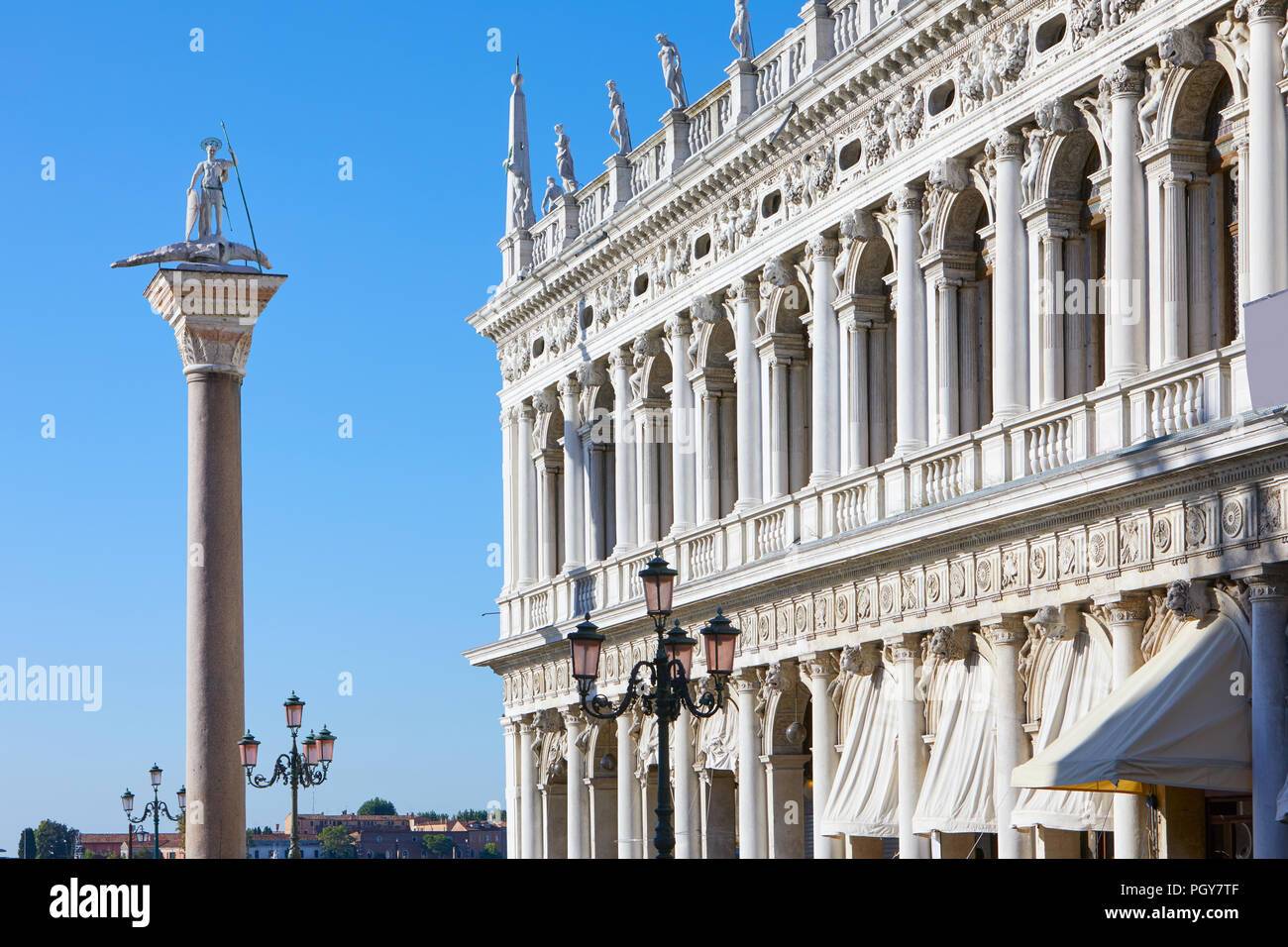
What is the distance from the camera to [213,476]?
85.9ft

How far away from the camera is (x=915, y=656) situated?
25875mm

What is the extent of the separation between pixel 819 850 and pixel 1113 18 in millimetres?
11349

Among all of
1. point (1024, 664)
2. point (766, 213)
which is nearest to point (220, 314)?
point (766, 213)

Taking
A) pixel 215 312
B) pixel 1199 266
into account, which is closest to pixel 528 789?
pixel 215 312

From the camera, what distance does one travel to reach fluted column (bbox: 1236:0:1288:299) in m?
20.1

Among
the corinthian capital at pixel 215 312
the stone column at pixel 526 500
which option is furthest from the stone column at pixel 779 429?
the stone column at pixel 526 500

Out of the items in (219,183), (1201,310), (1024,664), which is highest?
(219,183)

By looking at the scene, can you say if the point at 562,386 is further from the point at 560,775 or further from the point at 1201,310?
the point at 1201,310

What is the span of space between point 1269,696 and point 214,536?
492 inches

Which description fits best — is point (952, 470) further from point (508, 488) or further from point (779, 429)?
point (508, 488)

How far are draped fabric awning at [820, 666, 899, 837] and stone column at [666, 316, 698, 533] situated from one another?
6.79 metres

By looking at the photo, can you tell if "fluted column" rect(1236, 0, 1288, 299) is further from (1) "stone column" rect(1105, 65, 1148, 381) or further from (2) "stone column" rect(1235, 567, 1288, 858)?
(2) "stone column" rect(1235, 567, 1288, 858)

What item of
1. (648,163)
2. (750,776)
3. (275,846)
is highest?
(648,163)

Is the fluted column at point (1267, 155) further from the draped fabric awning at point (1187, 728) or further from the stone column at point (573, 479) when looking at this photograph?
the stone column at point (573, 479)
